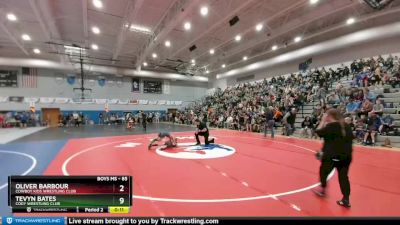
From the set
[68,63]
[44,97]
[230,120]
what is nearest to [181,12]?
[230,120]

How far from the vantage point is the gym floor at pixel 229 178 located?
316cm

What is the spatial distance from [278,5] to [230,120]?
8.89m

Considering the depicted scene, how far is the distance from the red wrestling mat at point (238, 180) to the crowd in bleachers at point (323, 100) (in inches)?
105

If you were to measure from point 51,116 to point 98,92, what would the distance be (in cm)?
556

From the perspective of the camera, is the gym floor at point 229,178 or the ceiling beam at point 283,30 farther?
the ceiling beam at point 283,30

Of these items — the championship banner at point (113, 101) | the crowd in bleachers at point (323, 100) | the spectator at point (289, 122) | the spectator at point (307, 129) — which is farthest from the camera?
the championship banner at point (113, 101)

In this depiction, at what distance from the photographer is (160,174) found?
4867 millimetres

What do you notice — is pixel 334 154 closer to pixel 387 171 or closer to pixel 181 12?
pixel 387 171

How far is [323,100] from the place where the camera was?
13.2 m

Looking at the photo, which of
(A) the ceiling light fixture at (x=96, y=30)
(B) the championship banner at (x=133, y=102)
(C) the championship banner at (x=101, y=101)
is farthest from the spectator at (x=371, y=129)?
(C) the championship banner at (x=101, y=101)

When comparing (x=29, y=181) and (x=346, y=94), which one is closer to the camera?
(x=29, y=181)

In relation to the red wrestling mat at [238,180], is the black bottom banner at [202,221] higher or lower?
higher

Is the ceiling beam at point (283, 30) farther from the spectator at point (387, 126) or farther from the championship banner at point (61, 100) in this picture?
the championship banner at point (61, 100)

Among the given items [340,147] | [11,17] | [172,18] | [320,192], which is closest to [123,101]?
[11,17]
